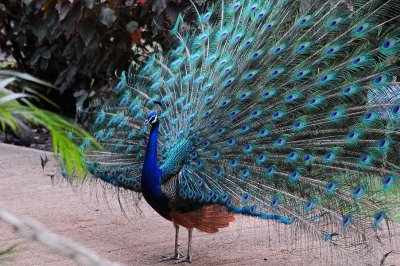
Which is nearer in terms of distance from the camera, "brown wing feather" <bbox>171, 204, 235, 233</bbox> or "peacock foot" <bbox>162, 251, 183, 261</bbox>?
"brown wing feather" <bbox>171, 204, 235, 233</bbox>

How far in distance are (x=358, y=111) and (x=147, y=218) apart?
7.16 ft

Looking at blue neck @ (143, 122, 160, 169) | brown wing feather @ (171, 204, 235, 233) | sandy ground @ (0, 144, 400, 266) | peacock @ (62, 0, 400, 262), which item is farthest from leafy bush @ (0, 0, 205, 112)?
brown wing feather @ (171, 204, 235, 233)

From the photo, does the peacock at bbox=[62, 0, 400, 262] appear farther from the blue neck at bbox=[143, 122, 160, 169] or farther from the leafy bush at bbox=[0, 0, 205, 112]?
the leafy bush at bbox=[0, 0, 205, 112]

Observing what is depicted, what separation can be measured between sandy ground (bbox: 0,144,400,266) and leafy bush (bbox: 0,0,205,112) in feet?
6.47

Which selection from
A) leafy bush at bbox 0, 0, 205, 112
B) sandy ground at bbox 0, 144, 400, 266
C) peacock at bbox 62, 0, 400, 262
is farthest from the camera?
leafy bush at bbox 0, 0, 205, 112

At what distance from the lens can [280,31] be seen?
5.41 metres

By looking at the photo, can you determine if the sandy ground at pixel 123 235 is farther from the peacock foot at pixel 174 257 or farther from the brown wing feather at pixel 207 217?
the brown wing feather at pixel 207 217

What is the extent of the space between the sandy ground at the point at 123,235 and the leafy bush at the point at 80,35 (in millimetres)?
1972

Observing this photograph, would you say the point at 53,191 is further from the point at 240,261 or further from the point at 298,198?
the point at 298,198

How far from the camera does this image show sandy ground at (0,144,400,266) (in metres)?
5.45

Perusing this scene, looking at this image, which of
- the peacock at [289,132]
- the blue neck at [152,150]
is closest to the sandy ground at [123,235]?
the peacock at [289,132]

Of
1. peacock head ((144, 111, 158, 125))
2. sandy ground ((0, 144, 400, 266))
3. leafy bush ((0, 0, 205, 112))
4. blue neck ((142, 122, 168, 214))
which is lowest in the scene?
sandy ground ((0, 144, 400, 266))

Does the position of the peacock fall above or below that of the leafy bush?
below

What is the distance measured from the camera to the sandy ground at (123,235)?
545 cm
